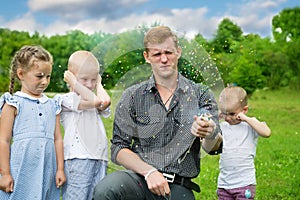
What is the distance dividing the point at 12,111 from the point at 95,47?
1.80ft

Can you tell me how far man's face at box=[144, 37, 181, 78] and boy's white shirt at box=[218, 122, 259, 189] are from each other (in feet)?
2.83

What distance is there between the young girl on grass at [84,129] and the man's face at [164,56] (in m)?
0.31

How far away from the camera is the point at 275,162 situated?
644 centimetres

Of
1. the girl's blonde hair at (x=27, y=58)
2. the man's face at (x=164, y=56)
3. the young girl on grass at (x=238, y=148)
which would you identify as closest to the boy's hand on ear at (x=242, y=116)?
the young girl on grass at (x=238, y=148)

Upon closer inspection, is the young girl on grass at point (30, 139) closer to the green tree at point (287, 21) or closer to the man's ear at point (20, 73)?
the man's ear at point (20, 73)

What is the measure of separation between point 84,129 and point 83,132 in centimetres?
2

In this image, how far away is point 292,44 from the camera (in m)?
20.2

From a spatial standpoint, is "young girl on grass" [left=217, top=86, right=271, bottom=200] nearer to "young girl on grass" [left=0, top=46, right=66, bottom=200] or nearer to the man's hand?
the man's hand

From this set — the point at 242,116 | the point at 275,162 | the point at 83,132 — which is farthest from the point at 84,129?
the point at 275,162

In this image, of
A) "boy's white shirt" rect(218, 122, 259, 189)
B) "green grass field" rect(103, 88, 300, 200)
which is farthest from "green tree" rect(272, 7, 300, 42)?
"boy's white shirt" rect(218, 122, 259, 189)

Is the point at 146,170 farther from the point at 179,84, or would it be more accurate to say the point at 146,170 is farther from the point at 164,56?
the point at 164,56

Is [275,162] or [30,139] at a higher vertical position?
[30,139]

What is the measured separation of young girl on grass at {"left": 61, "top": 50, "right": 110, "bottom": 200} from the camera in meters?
3.05

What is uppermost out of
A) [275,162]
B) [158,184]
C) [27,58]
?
[27,58]
